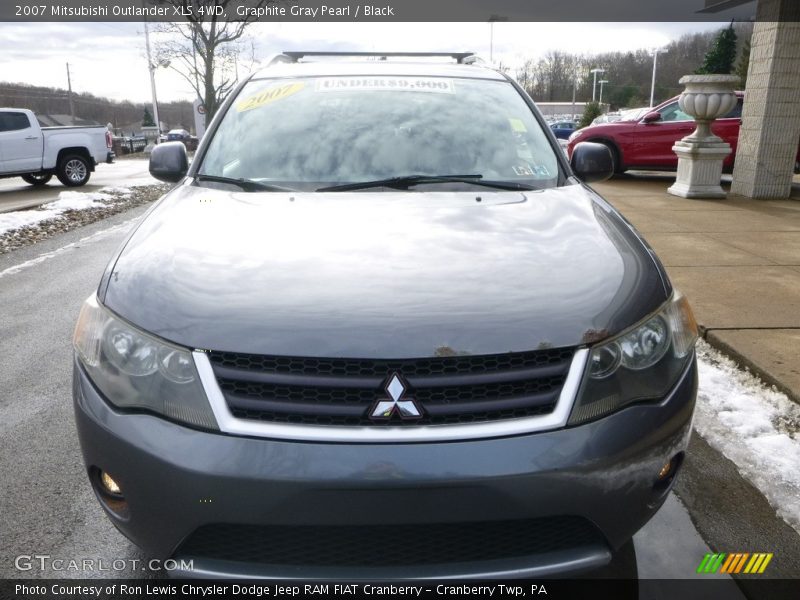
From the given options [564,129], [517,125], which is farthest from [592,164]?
[564,129]

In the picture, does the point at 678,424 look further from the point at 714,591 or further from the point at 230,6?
the point at 230,6

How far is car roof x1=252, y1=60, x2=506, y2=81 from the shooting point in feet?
11.5

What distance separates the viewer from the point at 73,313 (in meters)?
5.37

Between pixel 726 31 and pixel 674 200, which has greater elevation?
pixel 726 31

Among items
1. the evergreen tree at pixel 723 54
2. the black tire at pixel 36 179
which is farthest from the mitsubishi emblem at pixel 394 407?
the evergreen tree at pixel 723 54

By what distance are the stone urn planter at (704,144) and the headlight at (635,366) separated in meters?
9.49

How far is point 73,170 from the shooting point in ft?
55.0

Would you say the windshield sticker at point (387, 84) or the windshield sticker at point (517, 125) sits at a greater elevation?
the windshield sticker at point (387, 84)

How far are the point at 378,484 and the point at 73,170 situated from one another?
17328 mm

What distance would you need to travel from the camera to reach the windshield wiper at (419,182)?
110 inches

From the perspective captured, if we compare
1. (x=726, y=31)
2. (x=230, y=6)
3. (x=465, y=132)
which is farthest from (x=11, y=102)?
(x=465, y=132)

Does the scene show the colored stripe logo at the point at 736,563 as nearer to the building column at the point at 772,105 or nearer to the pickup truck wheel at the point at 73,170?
the building column at the point at 772,105

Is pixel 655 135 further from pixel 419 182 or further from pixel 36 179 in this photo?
pixel 36 179

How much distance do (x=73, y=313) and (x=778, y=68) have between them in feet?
31.6
